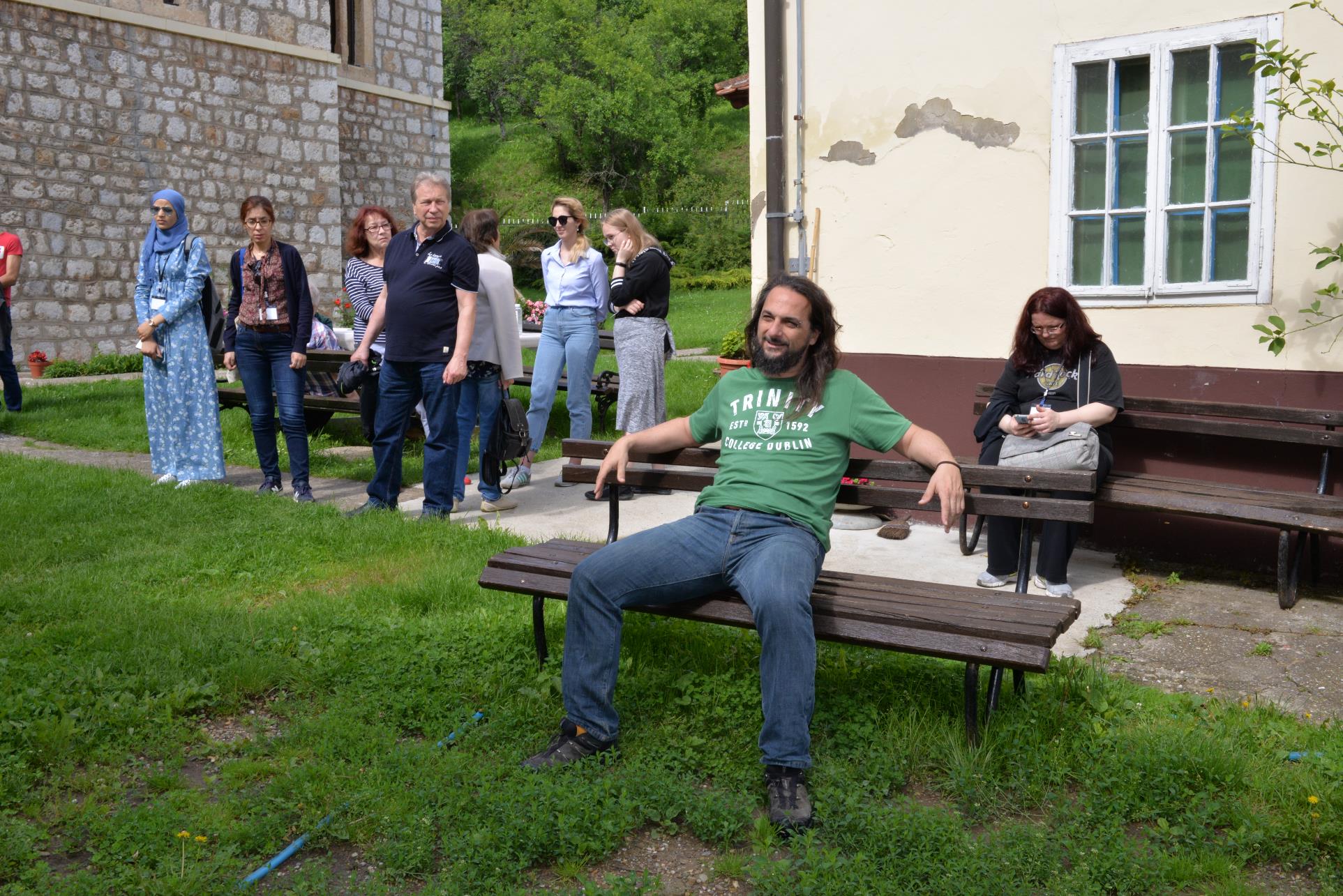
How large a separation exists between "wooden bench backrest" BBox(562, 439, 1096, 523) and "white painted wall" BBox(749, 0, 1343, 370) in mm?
2358

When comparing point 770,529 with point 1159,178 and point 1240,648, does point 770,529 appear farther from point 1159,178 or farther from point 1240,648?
point 1159,178

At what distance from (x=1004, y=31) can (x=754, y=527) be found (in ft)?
12.9

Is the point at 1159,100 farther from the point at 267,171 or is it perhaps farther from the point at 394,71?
the point at 394,71

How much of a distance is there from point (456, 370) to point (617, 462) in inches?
→ 96.8

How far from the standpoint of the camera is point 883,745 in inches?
140

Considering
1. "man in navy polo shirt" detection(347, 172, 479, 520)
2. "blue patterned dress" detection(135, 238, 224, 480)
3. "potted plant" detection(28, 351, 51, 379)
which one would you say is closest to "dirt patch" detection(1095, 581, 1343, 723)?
"man in navy polo shirt" detection(347, 172, 479, 520)

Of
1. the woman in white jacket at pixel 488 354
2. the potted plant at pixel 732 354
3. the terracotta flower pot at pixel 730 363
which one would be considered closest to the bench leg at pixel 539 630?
the woman in white jacket at pixel 488 354

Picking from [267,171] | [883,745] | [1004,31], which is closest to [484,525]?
[883,745]

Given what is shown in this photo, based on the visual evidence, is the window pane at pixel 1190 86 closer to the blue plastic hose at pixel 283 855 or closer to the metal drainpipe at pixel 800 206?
the metal drainpipe at pixel 800 206

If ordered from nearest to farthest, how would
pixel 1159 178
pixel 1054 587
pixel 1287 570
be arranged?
pixel 1287 570
pixel 1054 587
pixel 1159 178

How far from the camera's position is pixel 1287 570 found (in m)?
5.21

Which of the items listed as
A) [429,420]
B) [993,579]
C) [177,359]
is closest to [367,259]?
[177,359]

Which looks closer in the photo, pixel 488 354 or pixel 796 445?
pixel 796 445

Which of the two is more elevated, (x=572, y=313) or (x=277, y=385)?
(x=572, y=313)
